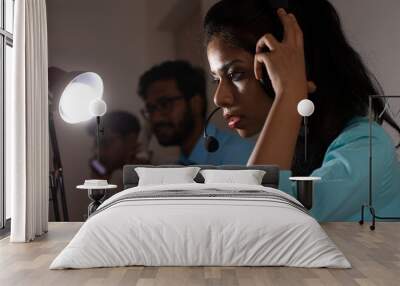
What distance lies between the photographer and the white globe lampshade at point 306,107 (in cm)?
653

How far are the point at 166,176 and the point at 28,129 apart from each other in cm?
156

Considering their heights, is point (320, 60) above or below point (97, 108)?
above

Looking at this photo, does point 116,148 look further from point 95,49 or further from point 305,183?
point 305,183

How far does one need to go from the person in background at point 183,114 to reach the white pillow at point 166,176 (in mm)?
467

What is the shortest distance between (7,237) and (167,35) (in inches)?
114

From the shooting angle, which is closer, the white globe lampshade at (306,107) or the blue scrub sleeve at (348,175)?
the white globe lampshade at (306,107)

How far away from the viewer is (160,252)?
13.8ft

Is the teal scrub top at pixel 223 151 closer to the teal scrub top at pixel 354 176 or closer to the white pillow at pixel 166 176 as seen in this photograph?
the white pillow at pixel 166 176

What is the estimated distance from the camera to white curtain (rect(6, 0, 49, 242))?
18.1 ft

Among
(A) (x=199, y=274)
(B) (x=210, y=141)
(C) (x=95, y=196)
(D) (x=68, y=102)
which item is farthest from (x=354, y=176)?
(D) (x=68, y=102)

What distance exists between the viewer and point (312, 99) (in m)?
6.85

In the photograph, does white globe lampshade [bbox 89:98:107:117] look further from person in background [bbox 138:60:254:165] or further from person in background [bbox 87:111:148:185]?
person in background [bbox 138:60:254:165]

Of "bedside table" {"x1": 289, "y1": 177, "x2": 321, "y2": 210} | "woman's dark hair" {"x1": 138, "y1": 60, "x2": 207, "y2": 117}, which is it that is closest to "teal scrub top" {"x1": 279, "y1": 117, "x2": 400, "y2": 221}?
"bedside table" {"x1": 289, "y1": 177, "x2": 321, "y2": 210}

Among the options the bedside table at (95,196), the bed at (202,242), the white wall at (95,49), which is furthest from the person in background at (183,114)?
the bed at (202,242)
